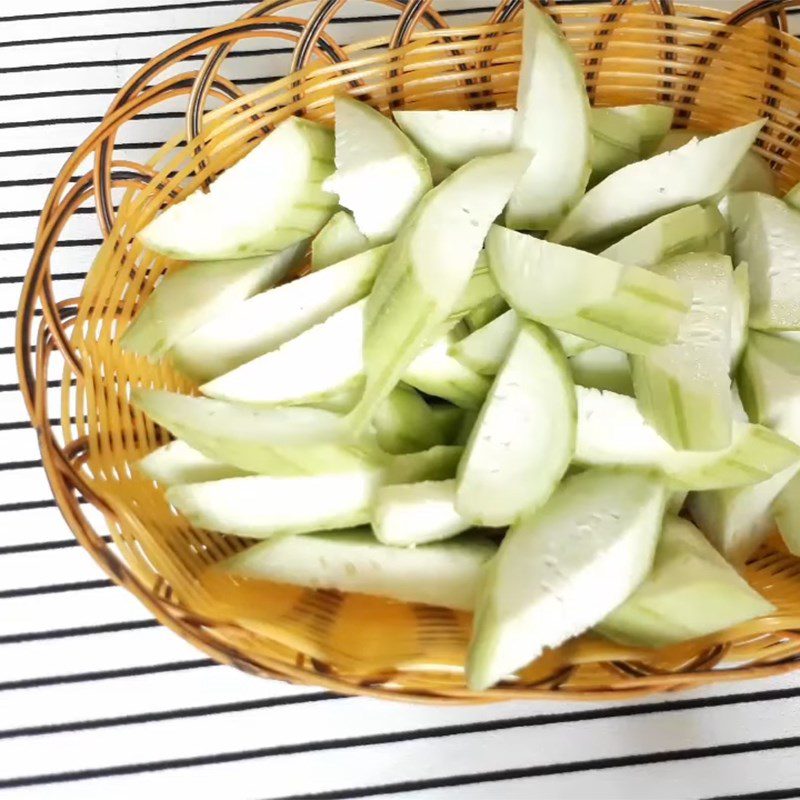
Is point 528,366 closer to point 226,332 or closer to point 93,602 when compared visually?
point 226,332

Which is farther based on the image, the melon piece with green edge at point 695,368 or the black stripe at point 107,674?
the black stripe at point 107,674

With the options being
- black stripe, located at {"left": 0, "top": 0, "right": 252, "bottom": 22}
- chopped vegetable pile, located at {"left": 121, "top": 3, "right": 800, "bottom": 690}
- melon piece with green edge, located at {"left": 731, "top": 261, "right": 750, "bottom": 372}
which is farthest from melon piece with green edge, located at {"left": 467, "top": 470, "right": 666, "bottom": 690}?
black stripe, located at {"left": 0, "top": 0, "right": 252, "bottom": 22}

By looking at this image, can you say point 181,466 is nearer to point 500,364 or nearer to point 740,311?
point 500,364

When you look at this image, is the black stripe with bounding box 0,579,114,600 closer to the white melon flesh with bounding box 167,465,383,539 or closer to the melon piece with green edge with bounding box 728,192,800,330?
the white melon flesh with bounding box 167,465,383,539

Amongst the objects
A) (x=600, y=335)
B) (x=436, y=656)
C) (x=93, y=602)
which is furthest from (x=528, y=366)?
(x=93, y=602)

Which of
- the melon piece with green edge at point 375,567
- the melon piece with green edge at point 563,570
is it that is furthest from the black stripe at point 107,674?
the melon piece with green edge at point 563,570

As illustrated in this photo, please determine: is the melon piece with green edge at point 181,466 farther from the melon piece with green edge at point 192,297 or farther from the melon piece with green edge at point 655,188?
the melon piece with green edge at point 655,188

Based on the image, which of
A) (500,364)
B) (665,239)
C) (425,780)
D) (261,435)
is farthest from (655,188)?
(425,780)
